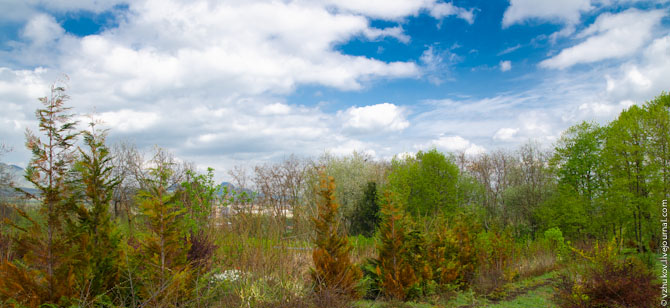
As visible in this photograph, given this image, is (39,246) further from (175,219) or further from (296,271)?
(296,271)

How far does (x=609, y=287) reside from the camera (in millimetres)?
6160

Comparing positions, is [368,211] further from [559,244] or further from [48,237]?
[48,237]

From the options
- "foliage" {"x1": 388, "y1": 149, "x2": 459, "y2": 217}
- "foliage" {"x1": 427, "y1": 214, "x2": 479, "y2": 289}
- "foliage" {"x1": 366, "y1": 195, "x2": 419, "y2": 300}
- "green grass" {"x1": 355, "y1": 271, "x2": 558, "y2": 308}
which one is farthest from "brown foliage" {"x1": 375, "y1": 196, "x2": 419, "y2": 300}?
"foliage" {"x1": 388, "y1": 149, "x2": 459, "y2": 217}

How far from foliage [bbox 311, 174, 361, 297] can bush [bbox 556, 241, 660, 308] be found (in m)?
3.92

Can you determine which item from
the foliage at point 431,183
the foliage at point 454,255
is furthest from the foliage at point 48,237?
the foliage at point 431,183

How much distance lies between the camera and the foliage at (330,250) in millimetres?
6734

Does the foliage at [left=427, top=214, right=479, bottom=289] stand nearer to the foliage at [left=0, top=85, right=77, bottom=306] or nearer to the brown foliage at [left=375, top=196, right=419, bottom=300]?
the brown foliage at [left=375, top=196, right=419, bottom=300]

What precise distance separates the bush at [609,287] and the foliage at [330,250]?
3917mm

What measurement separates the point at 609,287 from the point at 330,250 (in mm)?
4877

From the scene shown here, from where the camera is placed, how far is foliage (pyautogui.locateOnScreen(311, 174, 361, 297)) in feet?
22.1

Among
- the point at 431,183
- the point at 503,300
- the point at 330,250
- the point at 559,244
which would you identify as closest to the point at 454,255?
the point at 503,300

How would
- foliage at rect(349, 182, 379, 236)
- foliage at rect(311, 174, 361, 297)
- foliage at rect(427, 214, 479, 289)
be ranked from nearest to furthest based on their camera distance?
foliage at rect(311, 174, 361, 297) < foliage at rect(427, 214, 479, 289) < foliage at rect(349, 182, 379, 236)

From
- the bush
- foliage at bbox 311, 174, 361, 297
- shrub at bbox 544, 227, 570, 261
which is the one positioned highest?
foliage at bbox 311, 174, 361, 297

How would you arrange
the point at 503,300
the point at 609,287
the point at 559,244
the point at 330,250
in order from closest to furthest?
the point at 609,287
the point at 330,250
the point at 503,300
the point at 559,244
